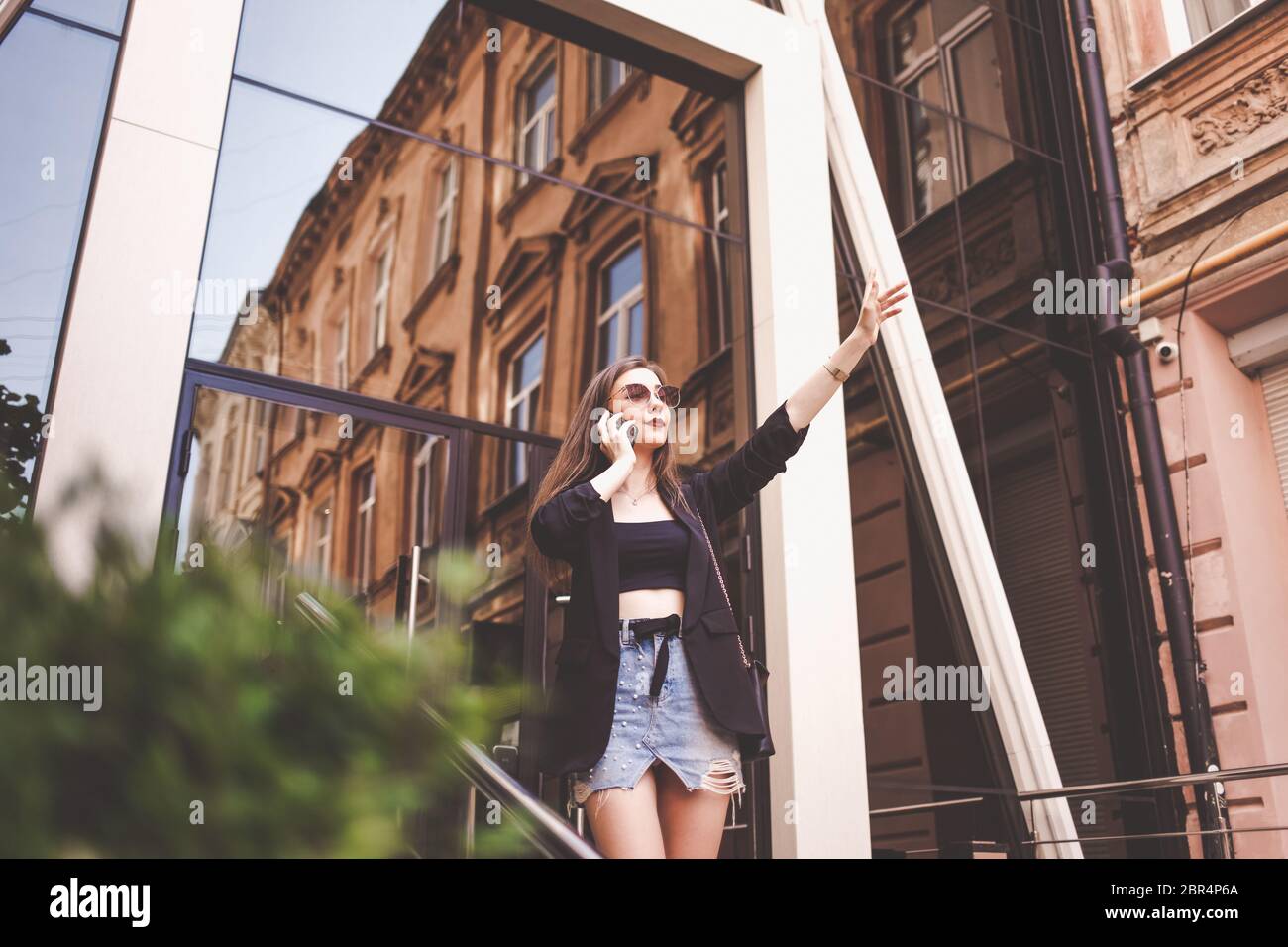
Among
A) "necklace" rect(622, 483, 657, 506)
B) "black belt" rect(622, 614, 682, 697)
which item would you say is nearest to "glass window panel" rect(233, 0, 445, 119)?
"necklace" rect(622, 483, 657, 506)

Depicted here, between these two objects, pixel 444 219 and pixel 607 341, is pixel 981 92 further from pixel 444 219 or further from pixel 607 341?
pixel 444 219

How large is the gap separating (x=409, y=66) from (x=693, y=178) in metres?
4.20

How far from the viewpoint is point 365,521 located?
11.8 m

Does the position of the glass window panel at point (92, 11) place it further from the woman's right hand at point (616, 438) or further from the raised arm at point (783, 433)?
the raised arm at point (783, 433)

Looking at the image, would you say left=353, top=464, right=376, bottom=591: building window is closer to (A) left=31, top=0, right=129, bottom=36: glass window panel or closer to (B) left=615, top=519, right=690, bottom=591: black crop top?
Answer: (A) left=31, top=0, right=129, bottom=36: glass window panel

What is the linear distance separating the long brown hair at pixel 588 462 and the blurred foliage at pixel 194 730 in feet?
7.10

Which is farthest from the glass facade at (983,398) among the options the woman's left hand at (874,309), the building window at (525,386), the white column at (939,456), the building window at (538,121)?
the building window at (538,121)

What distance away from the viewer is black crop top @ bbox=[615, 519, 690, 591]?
2846 millimetres

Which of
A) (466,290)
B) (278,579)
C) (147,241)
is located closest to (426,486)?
(466,290)

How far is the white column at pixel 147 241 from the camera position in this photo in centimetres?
373

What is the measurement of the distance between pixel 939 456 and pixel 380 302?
803 cm
